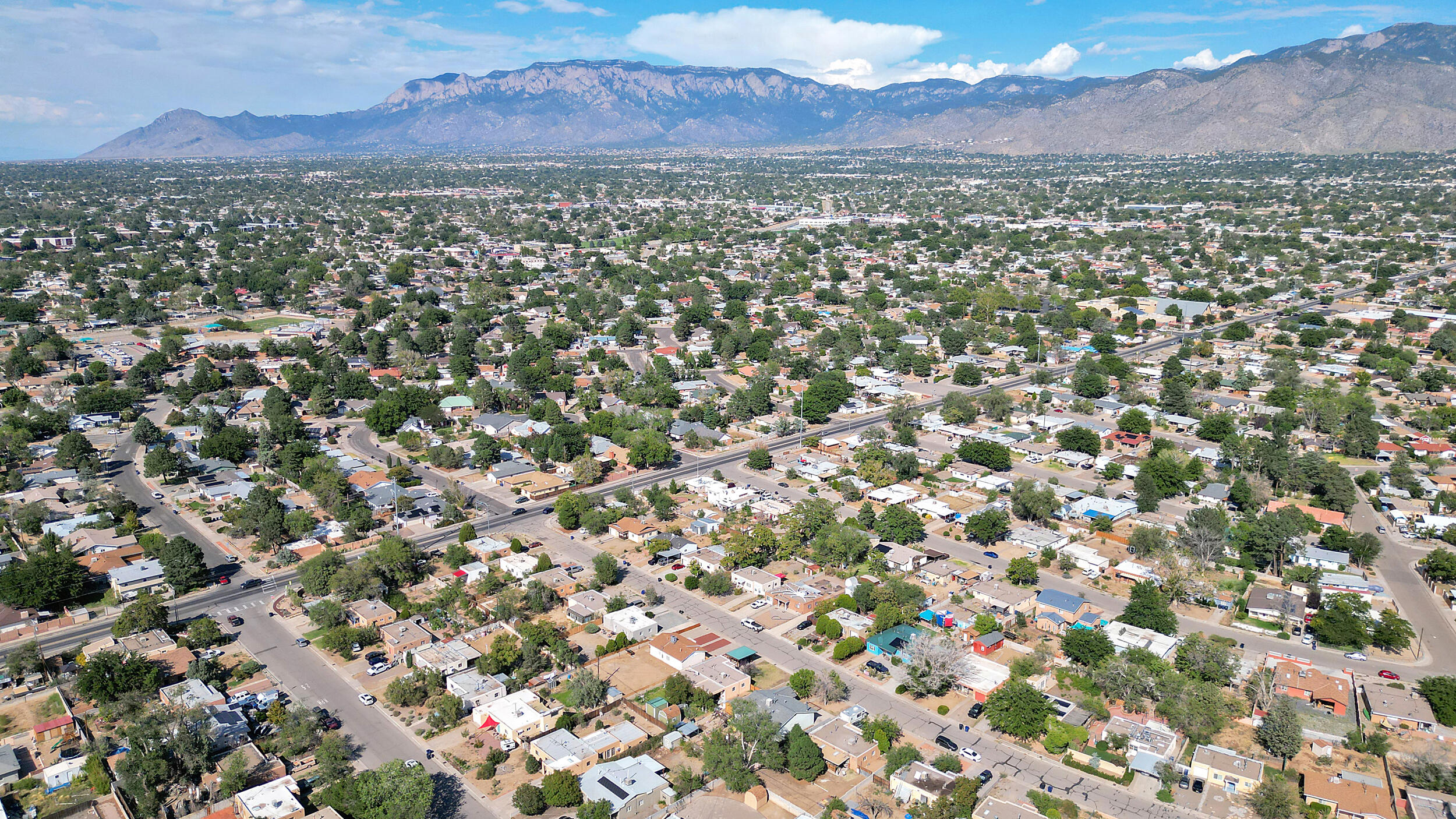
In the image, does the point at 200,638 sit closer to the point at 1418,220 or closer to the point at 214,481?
the point at 214,481

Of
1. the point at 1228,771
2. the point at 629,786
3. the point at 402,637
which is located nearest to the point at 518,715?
the point at 629,786

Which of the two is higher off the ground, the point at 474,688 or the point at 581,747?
the point at 581,747

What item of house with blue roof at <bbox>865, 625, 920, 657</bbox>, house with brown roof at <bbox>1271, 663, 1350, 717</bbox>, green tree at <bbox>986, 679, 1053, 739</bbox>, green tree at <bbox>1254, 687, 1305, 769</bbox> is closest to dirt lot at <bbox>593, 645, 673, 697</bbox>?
house with blue roof at <bbox>865, 625, 920, 657</bbox>

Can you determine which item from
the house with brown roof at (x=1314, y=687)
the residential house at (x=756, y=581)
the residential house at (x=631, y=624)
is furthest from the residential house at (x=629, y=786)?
the house with brown roof at (x=1314, y=687)

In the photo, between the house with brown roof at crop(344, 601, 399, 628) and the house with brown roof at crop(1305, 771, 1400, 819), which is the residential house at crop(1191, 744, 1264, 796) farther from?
the house with brown roof at crop(344, 601, 399, 628)

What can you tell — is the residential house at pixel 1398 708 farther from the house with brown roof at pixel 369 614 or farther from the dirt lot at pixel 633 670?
the house with brown roof at pixel 369 614

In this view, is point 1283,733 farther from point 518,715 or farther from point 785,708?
point 518,715
